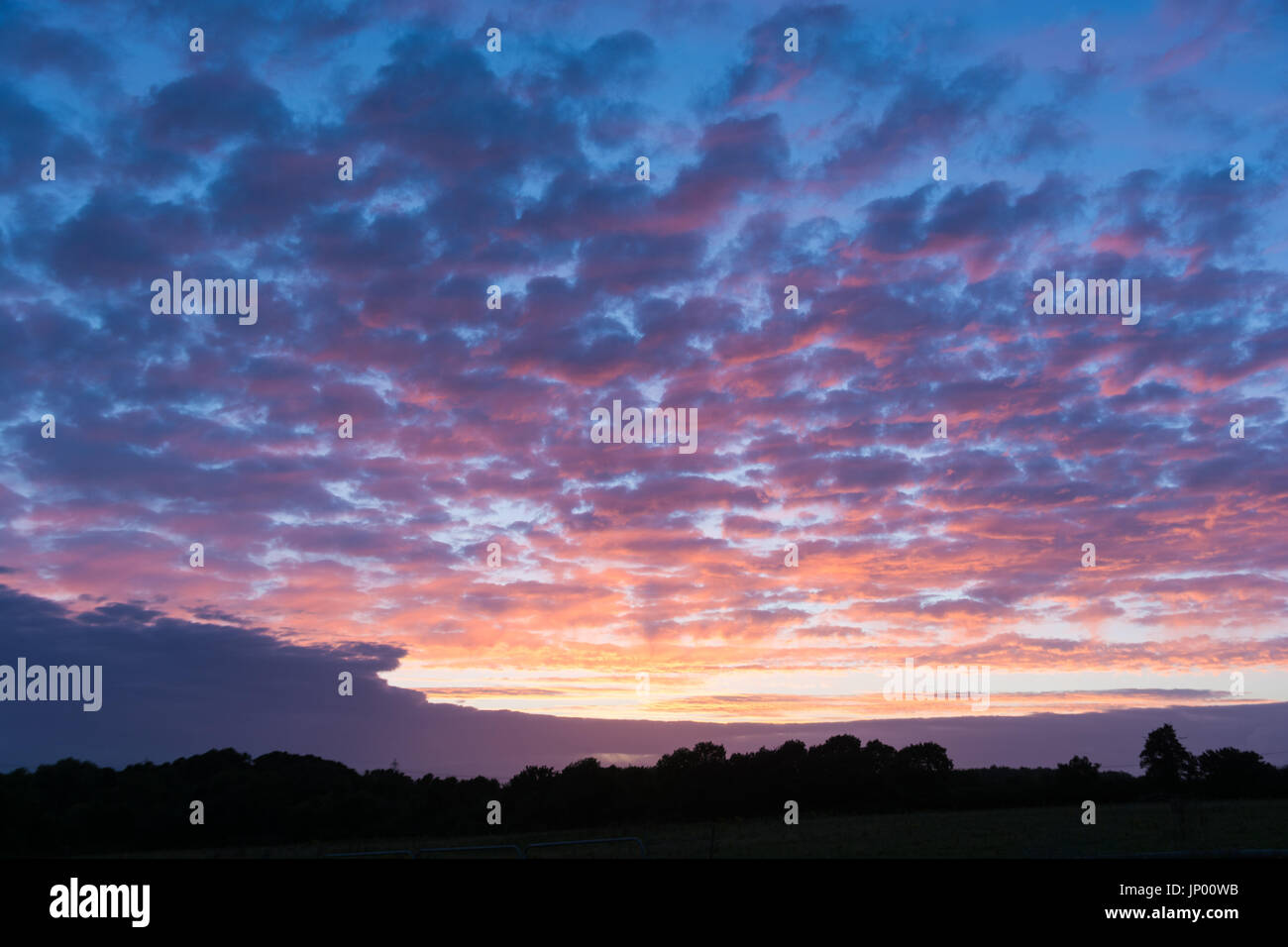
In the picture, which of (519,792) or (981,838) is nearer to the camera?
(981,838)

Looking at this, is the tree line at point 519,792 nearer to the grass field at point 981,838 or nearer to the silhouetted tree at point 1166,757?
the silhouetted tree at point 1166,757

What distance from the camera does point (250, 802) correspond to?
7812 centimetres

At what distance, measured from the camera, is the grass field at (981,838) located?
34.4 m

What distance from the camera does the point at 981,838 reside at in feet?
135

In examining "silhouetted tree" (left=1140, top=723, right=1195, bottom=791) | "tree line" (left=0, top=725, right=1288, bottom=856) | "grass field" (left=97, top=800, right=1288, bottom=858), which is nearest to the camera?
"grass field" (left=97, top=800, right=1288, bottom=858)

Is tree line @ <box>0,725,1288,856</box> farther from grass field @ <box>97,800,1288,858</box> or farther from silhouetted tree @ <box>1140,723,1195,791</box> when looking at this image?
grass field @ <box>97,800,1288,858</box>

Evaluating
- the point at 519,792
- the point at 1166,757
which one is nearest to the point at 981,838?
the point at 519,792

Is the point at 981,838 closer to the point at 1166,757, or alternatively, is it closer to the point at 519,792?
the point at 519,792

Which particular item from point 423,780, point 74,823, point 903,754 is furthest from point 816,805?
point 74,823

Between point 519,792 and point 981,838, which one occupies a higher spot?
point 981,838

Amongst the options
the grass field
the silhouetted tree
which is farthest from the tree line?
the grass field

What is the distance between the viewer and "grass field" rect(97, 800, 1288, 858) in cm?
3444
